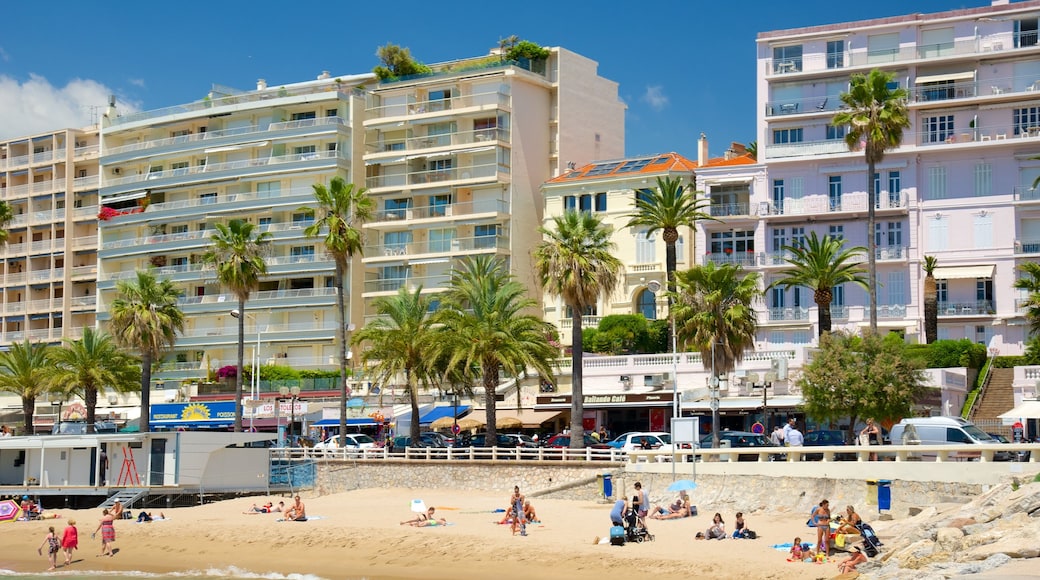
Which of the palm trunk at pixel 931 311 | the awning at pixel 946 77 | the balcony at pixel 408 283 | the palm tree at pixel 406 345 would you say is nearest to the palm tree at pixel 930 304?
the palm trunk at pixel 931 311

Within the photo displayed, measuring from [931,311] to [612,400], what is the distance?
49.5 ft

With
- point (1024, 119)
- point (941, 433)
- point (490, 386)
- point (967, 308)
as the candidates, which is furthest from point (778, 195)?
point (941, 433)

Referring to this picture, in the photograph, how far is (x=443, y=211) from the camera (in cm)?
7725

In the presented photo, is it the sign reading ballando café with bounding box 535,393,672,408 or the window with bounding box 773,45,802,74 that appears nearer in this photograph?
the sign reading ballando café with bounding box 535,393,672,408

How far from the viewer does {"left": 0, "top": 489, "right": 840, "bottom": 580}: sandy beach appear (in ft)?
96.9

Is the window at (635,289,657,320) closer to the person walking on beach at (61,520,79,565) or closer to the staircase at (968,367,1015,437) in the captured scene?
the staircase at (968,367,1015,437)

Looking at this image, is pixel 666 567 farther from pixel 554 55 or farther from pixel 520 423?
pixel 554 55

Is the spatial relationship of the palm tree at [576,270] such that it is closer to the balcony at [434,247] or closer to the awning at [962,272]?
the awning at [962,272]

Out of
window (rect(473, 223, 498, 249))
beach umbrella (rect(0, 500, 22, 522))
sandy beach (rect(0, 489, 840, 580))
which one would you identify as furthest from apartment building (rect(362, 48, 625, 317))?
beach umbrella (rect(0, 500, 22, 522))

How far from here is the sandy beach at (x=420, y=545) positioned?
29547mm

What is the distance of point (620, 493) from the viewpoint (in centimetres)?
4097

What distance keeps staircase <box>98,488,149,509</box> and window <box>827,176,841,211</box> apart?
35688 mm

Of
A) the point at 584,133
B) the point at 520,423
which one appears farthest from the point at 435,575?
the point at 584,133

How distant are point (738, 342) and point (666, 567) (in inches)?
843
